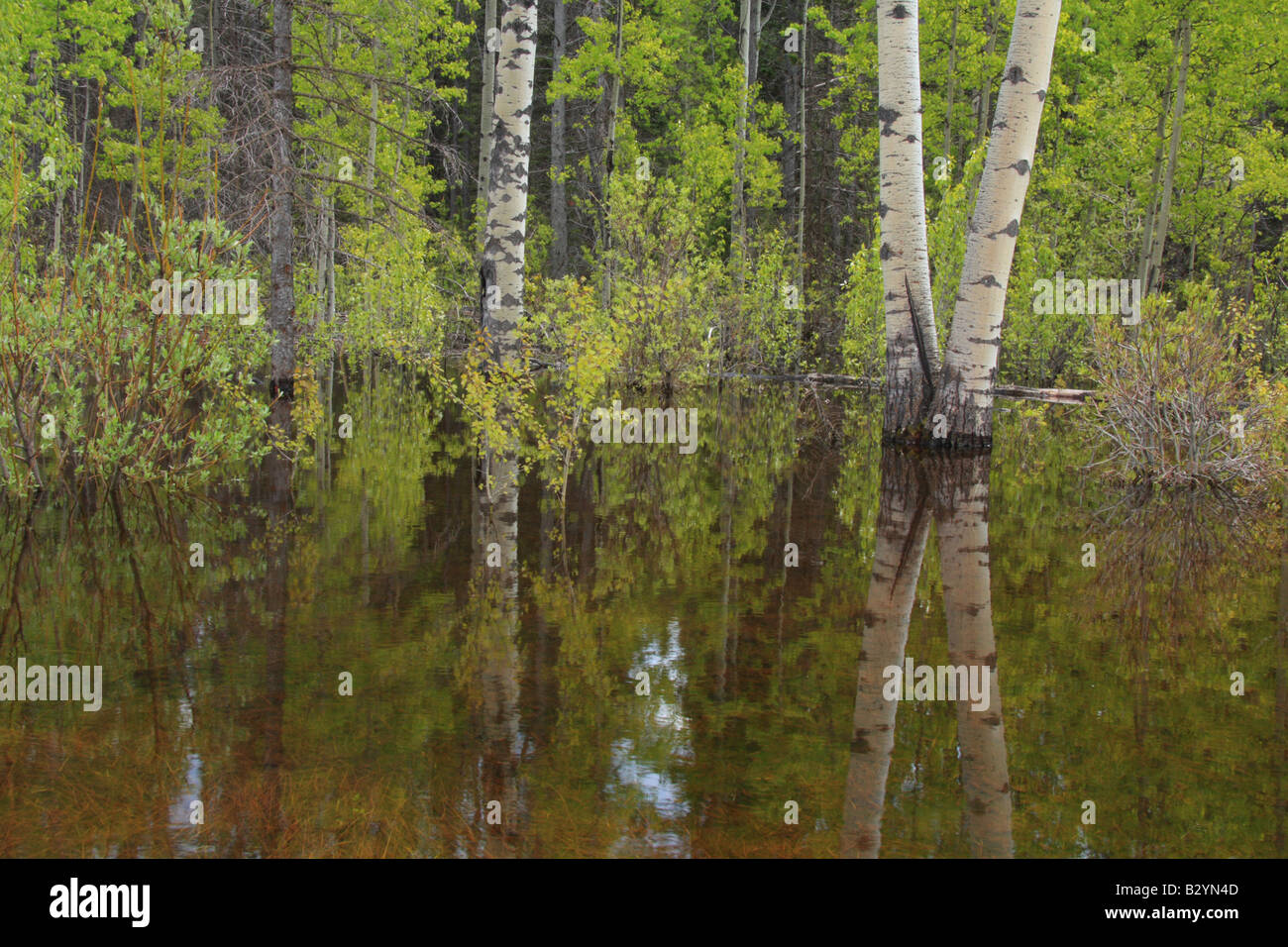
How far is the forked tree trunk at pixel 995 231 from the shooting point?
37.8ft

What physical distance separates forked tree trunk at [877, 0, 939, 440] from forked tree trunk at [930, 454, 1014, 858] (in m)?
1.61

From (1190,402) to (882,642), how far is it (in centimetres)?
594

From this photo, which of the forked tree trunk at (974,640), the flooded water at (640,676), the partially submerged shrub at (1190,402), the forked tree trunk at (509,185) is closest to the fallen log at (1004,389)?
the partially submerged shrub at (1190,402)

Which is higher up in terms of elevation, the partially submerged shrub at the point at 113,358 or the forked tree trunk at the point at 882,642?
the partially submerged shrub at the point at 113,358

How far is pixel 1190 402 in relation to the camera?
10117 mm

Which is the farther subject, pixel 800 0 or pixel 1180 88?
pixel 800 0

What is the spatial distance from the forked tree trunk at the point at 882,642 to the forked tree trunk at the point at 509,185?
12.5 ft

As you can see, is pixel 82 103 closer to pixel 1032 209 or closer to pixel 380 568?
pixel 1032 209

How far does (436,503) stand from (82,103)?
125 feet

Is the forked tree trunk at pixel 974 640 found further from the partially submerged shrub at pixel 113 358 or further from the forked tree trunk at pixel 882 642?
the partially submerged shrub at pixel 113 358

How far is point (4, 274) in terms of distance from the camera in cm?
883

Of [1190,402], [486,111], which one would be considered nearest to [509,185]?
[1190,402]

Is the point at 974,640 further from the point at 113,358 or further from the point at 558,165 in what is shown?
the point at 558,165
